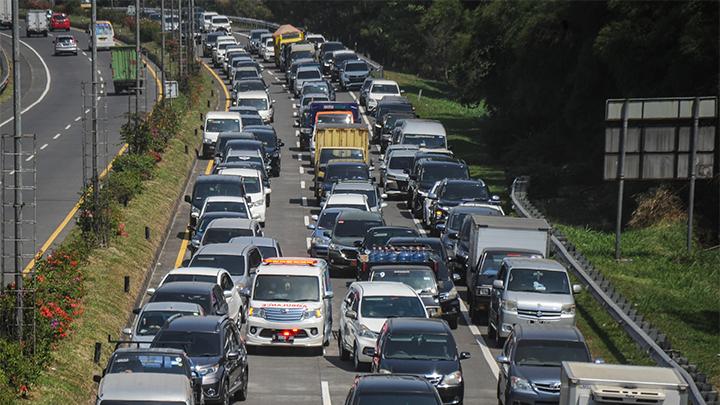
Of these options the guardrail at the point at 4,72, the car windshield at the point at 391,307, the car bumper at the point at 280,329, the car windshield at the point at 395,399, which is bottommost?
the car bumper at the point at 280,329

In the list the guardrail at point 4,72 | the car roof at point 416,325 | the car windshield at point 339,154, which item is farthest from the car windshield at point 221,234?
the guardrail at point 4,72

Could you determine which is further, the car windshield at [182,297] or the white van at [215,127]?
the white van at [215,127]

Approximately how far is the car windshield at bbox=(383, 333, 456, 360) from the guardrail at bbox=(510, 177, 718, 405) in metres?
4.23

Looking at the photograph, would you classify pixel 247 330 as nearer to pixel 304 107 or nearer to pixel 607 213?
pixel 607 213

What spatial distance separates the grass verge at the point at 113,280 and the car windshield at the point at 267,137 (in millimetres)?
3068

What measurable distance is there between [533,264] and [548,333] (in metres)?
6.82

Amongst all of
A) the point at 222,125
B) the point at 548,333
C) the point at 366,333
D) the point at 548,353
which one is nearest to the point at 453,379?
the point at 548,353

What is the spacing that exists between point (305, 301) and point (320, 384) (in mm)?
3131

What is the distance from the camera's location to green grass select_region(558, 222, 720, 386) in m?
36.0

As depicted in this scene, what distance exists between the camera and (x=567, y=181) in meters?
64.6

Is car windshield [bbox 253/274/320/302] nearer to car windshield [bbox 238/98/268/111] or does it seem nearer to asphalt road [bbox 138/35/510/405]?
asphalt road [bbox 138/35/510/405]

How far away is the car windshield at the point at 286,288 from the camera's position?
32375 mm

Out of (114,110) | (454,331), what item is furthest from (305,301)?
(114,110)

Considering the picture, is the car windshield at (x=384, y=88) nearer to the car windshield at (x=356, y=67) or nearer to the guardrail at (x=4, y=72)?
the car windshield at (x=356, y=67)
